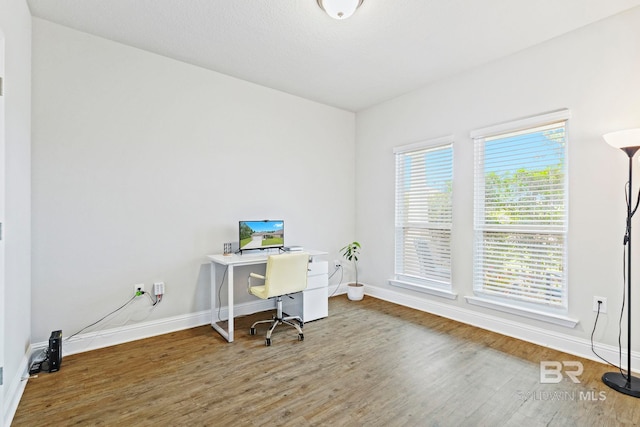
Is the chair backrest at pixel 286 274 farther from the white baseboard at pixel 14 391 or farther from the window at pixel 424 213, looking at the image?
the white baseboard at pixel 14 391

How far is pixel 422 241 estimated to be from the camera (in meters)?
4.17

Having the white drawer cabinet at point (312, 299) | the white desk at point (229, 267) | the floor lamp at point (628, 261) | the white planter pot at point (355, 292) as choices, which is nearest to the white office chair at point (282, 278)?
the white desk at point (229, 267)

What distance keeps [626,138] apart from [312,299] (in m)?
3.13

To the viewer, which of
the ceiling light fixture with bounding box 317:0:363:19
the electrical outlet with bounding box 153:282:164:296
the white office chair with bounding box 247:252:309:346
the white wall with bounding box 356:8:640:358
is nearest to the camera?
the ceiling light fixture with bounding box 317:0:363:19

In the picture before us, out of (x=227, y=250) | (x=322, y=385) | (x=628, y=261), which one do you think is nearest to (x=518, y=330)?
(x=628, y=261)

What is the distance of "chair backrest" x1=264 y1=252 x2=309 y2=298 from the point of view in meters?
3.05

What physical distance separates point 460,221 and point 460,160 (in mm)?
728

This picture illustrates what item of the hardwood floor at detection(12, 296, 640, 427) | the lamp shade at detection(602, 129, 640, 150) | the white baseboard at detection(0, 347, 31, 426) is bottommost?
the hardwood floor at detection(12, 296, 640, 427)

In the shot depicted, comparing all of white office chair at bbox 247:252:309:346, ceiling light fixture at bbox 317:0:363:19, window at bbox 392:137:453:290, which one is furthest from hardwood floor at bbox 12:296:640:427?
ceiling light fixture at bbox 317:0:363:19

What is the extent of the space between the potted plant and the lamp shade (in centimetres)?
298

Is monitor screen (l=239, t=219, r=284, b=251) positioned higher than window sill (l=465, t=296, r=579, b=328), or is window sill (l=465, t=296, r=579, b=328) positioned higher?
monitor screen (l=239, t=219, r=284, b=251)

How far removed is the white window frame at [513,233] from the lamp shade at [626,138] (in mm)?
575

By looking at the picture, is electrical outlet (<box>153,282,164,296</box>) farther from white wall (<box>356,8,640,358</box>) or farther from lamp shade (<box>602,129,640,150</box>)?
lamp shade (<box>602,129,640,150</box>)

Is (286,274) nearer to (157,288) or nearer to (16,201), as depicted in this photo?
(157,288)
